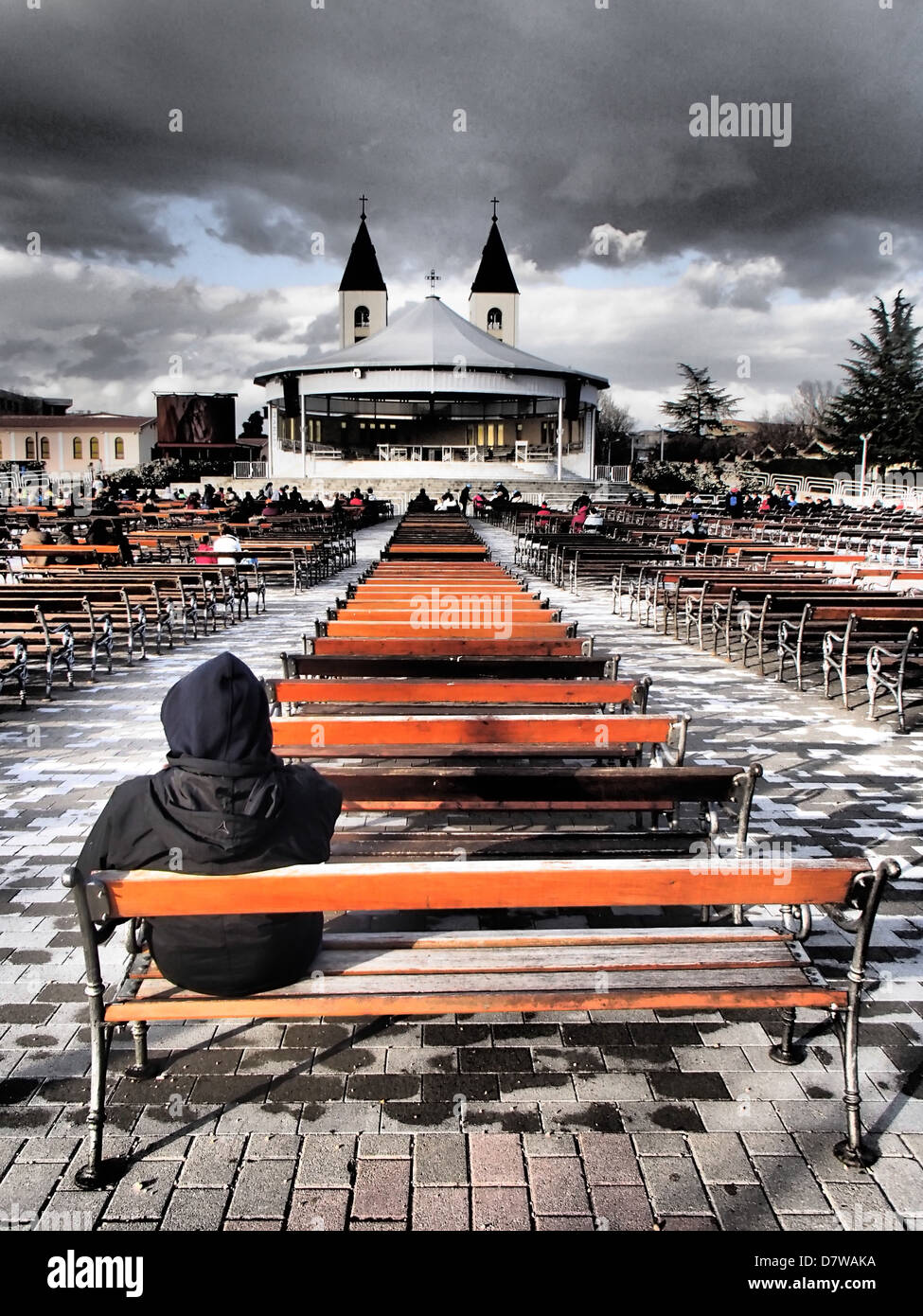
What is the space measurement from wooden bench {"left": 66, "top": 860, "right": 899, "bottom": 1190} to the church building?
2075 inches

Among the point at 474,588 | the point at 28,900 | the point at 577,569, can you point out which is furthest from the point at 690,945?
the point at 577,569

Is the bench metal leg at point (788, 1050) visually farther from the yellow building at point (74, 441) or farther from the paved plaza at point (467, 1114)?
the yellow building at point (74, 441)

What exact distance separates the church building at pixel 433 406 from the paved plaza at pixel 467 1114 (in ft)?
172

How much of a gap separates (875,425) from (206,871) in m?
61.2

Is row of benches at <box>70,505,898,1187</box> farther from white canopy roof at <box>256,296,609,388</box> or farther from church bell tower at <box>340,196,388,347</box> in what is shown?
church bell tower at <box>340,196,388,347</box>

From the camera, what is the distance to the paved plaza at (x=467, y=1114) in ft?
8.10

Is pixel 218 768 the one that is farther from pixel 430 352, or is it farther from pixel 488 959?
pixel 430 352

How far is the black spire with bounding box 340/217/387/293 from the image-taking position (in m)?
85.8

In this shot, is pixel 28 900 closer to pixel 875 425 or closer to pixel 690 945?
pixel 690 945

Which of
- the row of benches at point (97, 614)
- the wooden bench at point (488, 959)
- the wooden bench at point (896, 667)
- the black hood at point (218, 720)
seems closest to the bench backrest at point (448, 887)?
the wooden bench at point (488, 959)

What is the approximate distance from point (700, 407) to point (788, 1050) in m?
79.3

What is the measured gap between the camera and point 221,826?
2619mm

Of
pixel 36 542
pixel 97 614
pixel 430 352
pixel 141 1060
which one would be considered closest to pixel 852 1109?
pixel 141 1060

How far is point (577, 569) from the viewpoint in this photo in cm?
1705
